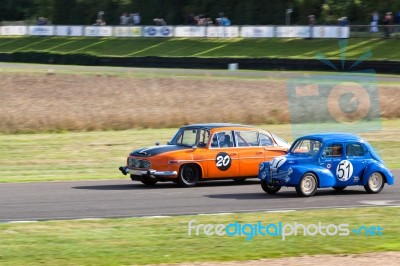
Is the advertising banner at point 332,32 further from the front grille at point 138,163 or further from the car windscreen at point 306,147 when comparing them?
the car windscreen at point 306,147

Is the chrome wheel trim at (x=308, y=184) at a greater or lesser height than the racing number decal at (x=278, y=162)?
lesser

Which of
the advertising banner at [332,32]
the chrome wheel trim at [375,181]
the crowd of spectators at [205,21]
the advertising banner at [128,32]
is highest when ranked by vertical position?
the crowd of spectators at [205,21]

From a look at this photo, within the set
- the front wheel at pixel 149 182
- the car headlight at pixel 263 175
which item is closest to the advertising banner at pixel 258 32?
the front wheel at pixel 149 182

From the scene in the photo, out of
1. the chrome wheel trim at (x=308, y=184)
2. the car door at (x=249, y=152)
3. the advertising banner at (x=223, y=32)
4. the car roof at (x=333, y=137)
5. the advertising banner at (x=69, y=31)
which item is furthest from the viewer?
the advertising banner at (x=69, y=31)

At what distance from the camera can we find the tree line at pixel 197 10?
60.1 metres

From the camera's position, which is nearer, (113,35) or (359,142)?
(359,142)

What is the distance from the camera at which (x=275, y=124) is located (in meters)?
31.6

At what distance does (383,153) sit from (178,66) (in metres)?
25.4

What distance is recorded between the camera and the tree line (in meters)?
60.1

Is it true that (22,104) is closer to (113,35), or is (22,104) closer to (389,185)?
(389,185)

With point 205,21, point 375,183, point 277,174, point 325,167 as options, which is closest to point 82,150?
point 277,174

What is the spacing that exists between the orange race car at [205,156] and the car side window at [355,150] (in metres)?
2.17

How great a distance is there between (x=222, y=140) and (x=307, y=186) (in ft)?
9.13

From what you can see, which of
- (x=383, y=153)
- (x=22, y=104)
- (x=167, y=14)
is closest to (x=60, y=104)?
(x=22, y=104)
